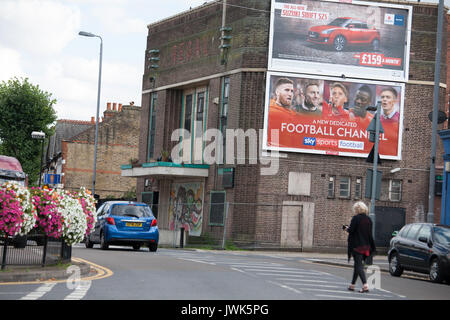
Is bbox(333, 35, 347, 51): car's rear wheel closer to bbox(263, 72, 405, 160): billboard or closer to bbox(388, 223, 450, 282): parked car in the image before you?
bbox(263, 72, 405, 160): billboard

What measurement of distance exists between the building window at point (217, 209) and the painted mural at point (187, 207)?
1580 mm

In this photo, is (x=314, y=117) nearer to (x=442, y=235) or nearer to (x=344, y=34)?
(x=344, y=34)

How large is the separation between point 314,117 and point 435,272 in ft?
61.7

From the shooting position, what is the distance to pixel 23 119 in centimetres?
6147

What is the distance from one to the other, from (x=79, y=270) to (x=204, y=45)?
2875 centimetres

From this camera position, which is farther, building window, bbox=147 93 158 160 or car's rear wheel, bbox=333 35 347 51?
building window, bbox=147 93 158 160

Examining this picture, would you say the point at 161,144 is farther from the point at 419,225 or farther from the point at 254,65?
the point at 419,225

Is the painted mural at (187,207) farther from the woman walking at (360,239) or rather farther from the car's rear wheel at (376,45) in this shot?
the woman walking at (360,239)

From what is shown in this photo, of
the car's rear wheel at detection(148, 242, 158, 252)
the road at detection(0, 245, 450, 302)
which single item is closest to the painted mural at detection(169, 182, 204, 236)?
the car's rear wheel at detection(148, 242, 158, 252)

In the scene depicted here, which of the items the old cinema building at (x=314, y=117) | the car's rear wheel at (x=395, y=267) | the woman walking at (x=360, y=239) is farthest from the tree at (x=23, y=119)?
the woman walking at (x=360, y=239)

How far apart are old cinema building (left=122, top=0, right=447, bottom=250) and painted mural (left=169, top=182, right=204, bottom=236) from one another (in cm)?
116

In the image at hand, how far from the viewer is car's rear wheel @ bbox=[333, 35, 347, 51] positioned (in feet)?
127

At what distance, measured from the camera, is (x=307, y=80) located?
A: 38594 millimetres
